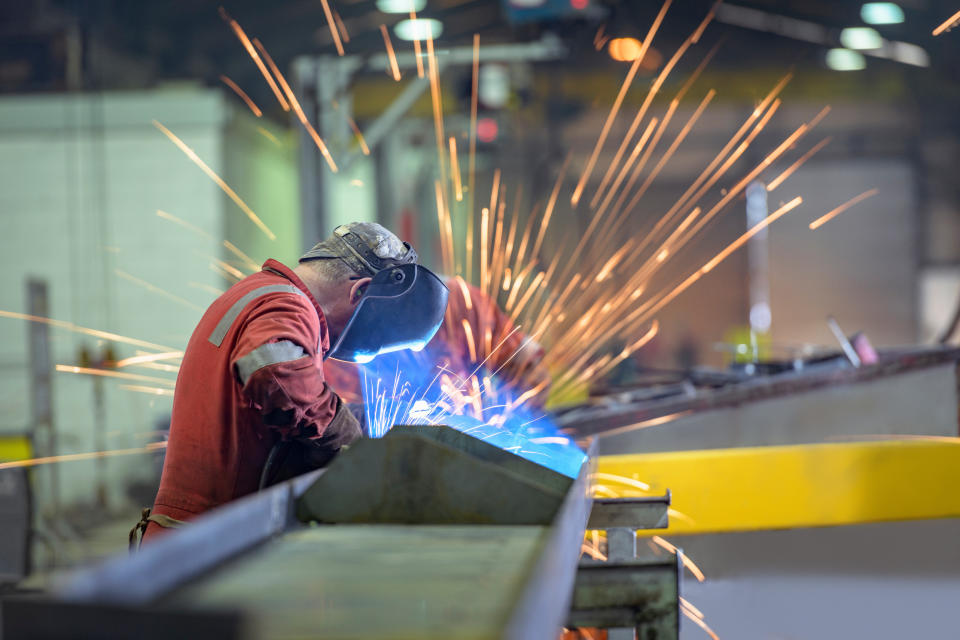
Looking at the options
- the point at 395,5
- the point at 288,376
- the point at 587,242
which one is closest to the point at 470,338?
the point at 288,376

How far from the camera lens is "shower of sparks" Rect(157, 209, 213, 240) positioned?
23.8 ft

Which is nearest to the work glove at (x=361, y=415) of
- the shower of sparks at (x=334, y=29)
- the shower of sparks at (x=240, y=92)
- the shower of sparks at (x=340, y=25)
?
the shower of sparks at (x=334, y=29)

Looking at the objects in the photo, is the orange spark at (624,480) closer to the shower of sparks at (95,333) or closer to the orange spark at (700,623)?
the orange spark at (700,623)

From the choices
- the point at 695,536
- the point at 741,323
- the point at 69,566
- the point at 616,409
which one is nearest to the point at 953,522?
the point at 695,536

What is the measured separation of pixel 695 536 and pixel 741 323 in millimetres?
10473

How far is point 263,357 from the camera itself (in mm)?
1752

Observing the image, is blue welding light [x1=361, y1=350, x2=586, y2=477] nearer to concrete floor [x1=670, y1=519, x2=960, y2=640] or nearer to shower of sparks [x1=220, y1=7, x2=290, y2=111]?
concrete floor [x1=670, y1=519, x2=960, y2=640]

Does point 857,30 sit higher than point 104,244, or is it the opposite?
point 857,30

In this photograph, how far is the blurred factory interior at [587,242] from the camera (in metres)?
3.01

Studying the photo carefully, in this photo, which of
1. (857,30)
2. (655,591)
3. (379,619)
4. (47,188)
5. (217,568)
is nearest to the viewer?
(379,619)

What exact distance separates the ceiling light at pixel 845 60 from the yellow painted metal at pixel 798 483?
8089 millimetres

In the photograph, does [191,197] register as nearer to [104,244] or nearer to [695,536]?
[104,244]

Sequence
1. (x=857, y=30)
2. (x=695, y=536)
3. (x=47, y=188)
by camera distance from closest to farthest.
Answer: (x=695, y=536)
(x=47, y=188)
(x=857, y=30)

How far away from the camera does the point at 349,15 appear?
7316 millimetres
